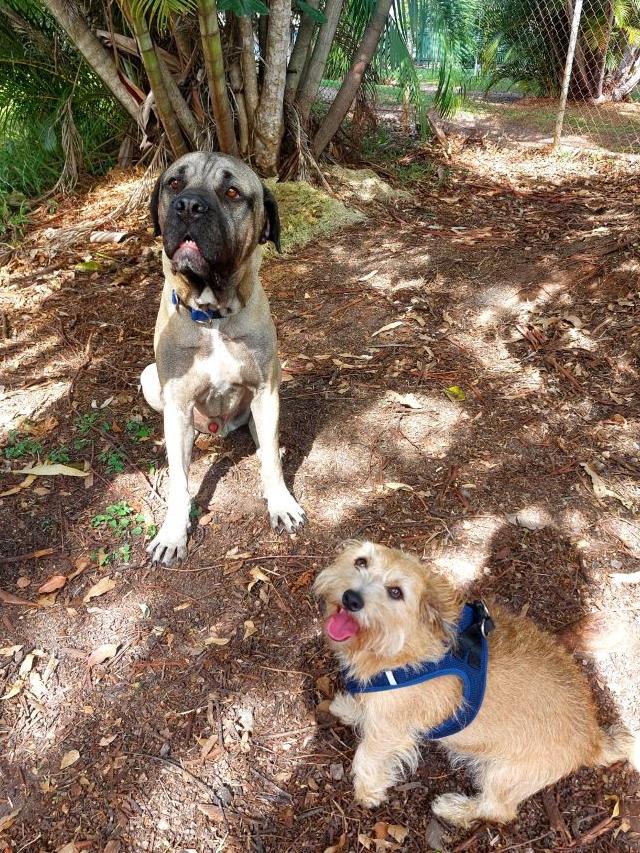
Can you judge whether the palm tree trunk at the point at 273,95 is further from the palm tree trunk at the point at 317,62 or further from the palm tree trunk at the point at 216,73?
the palm tree trunk at the point at 317,62

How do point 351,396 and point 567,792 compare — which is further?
point 351,396

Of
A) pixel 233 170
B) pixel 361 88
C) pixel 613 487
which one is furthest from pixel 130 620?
pixel 361 88

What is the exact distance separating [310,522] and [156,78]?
4.67 metres

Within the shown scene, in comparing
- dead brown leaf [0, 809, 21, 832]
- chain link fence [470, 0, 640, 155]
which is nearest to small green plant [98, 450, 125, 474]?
dead brown leaf [0, 809, 21, 832]

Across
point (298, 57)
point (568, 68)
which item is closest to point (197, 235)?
point (298, 57)

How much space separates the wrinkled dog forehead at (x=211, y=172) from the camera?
126 inches

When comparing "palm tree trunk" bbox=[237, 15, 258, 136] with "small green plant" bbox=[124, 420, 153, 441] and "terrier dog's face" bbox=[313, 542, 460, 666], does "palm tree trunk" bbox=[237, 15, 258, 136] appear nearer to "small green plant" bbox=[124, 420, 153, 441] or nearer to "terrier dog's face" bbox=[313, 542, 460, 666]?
"small green plant" bbox=[124, 420, 153, 441]

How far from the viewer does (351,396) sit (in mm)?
4586

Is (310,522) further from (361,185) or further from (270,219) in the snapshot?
(361,185)

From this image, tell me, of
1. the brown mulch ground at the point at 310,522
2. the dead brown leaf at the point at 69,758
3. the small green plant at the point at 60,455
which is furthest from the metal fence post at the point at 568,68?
the dead brown leaf at the point at 69,758

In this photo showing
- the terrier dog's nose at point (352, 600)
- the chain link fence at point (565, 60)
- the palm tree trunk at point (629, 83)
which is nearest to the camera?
the terrier dog's nose at point (352, 600)

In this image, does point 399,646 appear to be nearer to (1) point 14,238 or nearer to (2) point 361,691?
(2) point 361,691

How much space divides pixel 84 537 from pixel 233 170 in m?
2.28

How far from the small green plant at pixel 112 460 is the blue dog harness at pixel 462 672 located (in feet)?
7.84
